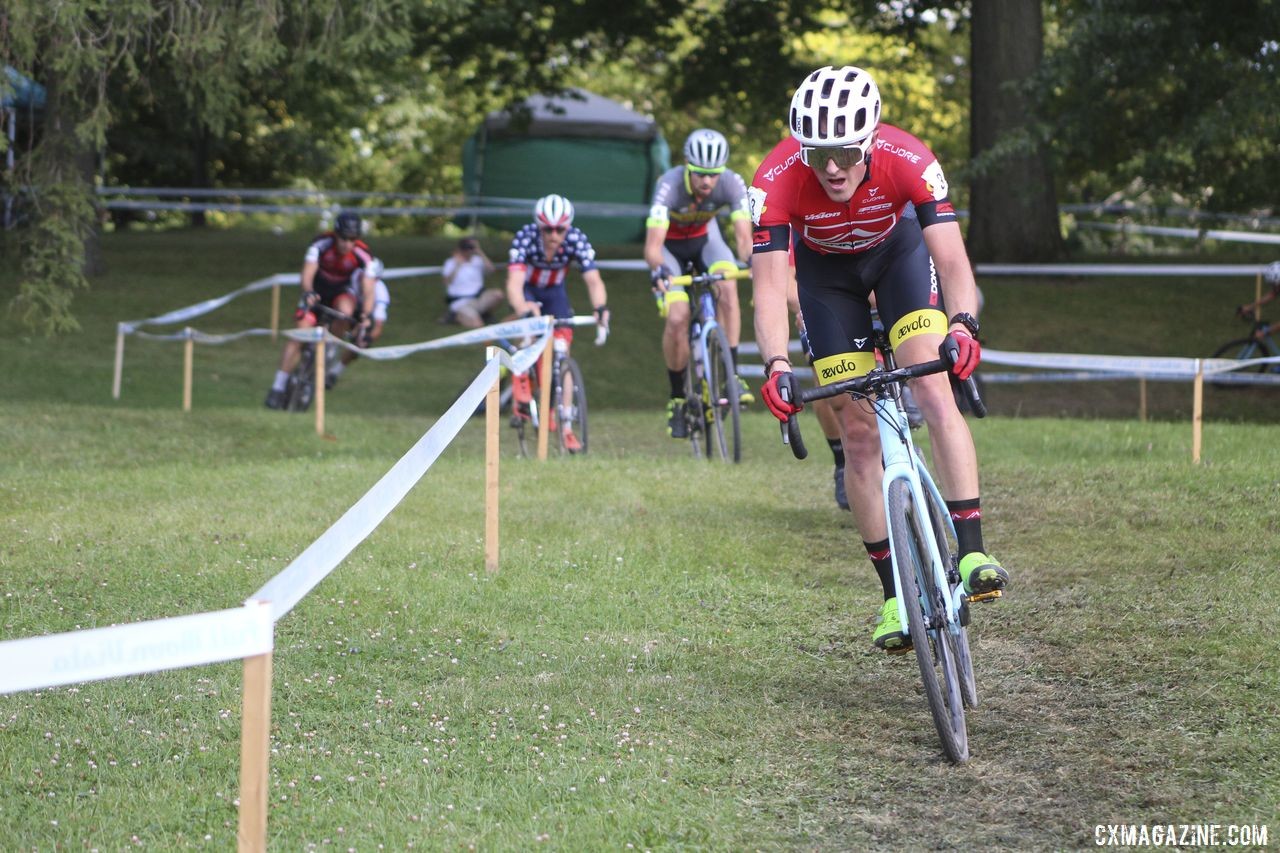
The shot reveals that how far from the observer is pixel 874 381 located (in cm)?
511

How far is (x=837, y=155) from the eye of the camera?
5.38 metres

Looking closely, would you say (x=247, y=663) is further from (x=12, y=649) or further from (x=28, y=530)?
(x=28, y=530)

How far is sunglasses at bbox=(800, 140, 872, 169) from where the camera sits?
535cm

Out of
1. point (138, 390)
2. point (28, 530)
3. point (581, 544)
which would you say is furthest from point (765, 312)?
point (138, 390)

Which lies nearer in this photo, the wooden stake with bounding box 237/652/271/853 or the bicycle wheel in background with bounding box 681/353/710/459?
the wooden stake with bounding box 237/652/271/853

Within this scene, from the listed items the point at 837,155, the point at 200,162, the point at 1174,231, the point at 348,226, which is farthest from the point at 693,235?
the point at 200,162

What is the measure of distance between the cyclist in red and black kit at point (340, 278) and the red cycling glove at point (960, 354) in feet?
35.9

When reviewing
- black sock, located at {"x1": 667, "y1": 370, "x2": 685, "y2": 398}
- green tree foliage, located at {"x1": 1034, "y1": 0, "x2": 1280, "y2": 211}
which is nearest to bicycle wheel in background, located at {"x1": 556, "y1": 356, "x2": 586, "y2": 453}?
black sock, located at {"x1": 667, "y1": 370, "x2": 685, "y2": 398}

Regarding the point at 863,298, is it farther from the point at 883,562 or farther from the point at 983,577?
the point at 983,577

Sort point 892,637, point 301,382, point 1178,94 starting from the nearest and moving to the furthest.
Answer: point 892,637 → point 301,382 → point 1178,94

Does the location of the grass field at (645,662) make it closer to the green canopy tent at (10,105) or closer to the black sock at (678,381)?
the black sock at (678,381)

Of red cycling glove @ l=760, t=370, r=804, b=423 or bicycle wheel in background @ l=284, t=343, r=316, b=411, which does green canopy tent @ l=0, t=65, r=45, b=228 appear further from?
red cycling glove @ l=760, t=370, r=804, b=423

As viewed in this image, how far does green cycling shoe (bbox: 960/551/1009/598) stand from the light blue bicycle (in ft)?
0.09

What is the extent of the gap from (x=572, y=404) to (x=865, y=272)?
23.1 feet
